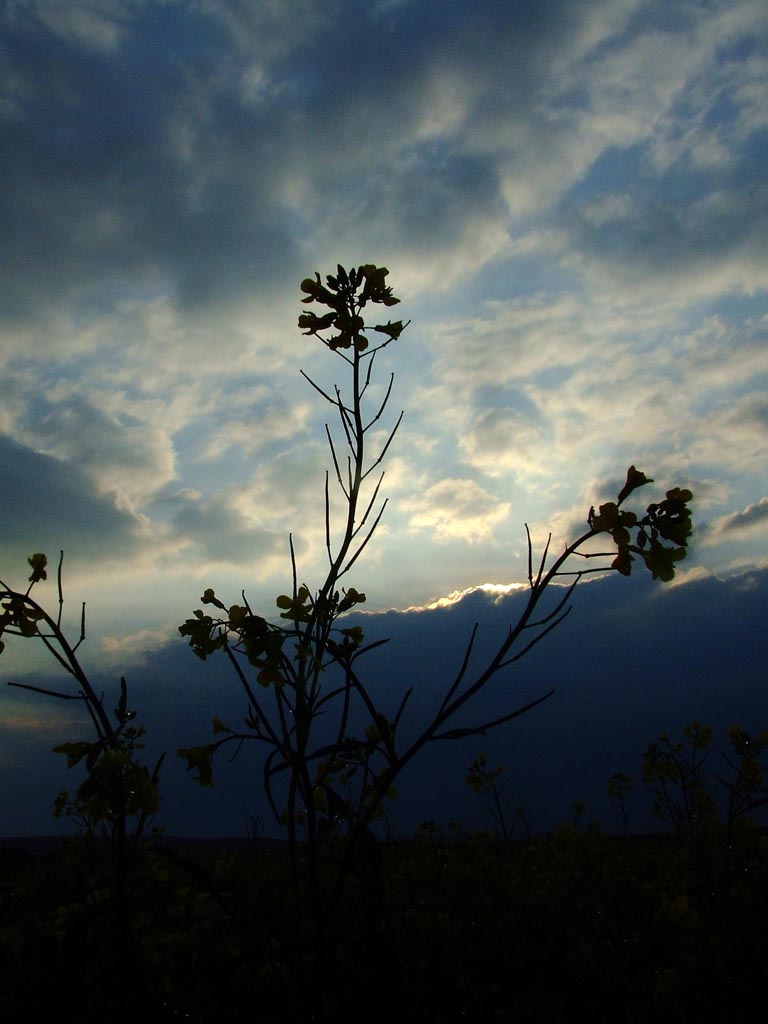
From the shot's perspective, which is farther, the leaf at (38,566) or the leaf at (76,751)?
the leaf at (38,566)

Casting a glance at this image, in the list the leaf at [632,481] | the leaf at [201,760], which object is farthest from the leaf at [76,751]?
the leaf at [632,481]

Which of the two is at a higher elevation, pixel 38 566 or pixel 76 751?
pixel 38 566

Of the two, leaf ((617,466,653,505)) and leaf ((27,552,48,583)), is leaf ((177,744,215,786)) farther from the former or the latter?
leaf ((617,466,653,505))

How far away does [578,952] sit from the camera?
302 cm

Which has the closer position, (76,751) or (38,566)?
(76,751)

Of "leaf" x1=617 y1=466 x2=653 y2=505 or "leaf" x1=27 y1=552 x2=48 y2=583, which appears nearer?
"leaf" x1=617 y1=466 x2=653 y2=505

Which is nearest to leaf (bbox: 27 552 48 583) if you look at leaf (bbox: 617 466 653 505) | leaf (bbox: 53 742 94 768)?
leaf (bbox: 53 742 94 768)

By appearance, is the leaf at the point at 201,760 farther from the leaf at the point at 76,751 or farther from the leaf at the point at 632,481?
the leaf at the point at 632,481

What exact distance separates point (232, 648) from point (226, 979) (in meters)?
2.03

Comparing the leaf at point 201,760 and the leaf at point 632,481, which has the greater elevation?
the leaf at point 632,481

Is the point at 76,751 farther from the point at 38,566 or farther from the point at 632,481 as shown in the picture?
the point at 632,481

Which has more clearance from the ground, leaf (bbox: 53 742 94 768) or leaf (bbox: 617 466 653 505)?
leaf (bbox: 617 466 653 505)

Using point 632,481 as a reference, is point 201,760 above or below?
below

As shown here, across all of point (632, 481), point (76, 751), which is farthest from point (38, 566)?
point (632, 481)
